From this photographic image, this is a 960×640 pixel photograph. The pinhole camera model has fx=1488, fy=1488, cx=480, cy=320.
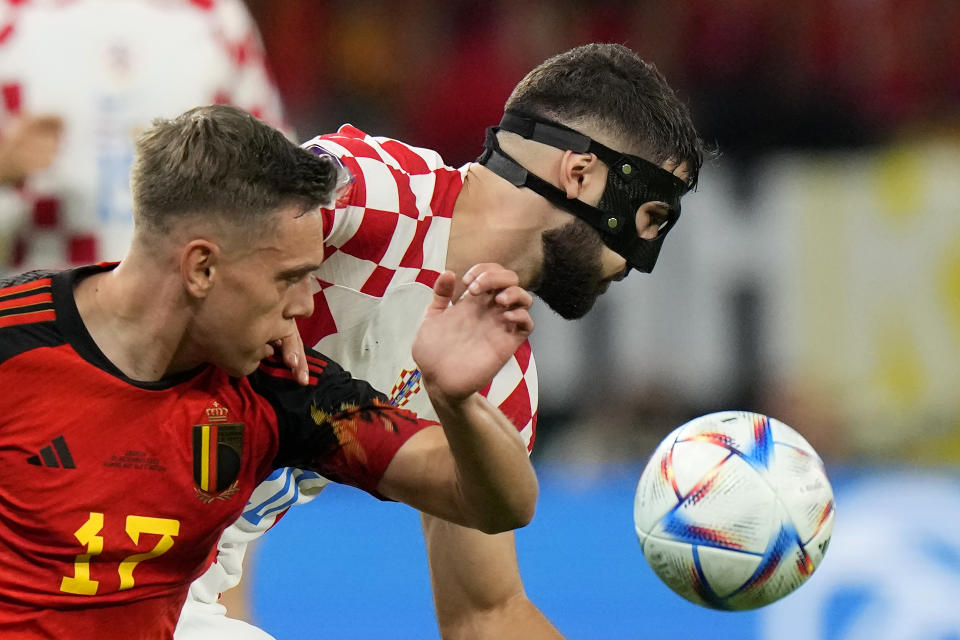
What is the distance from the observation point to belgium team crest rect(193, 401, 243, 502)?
105 inches

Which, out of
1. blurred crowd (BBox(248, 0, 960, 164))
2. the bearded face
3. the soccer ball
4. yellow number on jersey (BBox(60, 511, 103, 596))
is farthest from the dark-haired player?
blurred crowd (BBox(248, 0, 960, 164))

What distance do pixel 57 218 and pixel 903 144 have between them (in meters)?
4.56

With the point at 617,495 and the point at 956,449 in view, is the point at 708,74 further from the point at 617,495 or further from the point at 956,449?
the point at 617,495

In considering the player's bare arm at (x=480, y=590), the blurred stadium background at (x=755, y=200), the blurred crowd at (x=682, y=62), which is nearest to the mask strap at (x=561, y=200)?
the player's bare arm at (x=480, y=590)

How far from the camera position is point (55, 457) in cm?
256

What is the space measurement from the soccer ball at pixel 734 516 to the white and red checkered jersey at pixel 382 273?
411 mm

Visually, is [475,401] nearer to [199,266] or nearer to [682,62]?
[199,266]

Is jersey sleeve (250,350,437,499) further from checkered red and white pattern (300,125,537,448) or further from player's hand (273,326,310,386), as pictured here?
checkered red and white pattern (300,125,537,448)

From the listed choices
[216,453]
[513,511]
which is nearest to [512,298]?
[513,511]

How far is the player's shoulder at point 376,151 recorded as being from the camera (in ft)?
10.4

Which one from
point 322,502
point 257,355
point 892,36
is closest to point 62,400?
point 257,355

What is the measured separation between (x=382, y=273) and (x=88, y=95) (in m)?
1.17

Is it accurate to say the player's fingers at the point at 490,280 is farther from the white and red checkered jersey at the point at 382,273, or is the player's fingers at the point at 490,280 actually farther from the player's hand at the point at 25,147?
the player's hand at the point at 25,147

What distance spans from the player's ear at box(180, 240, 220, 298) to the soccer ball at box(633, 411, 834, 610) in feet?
3.91
